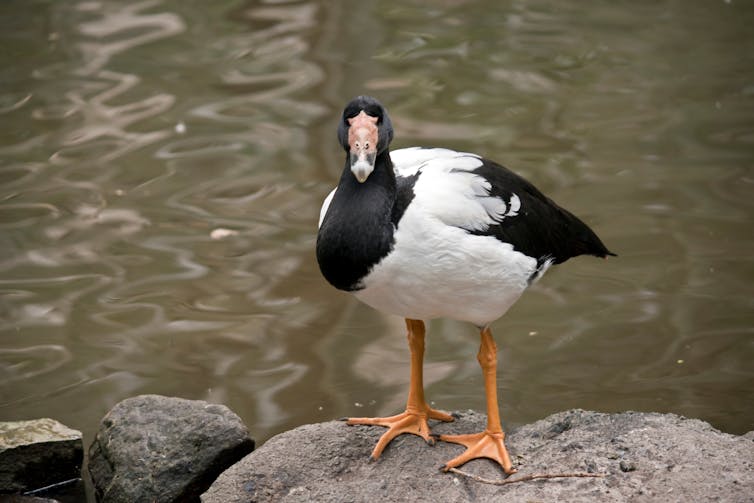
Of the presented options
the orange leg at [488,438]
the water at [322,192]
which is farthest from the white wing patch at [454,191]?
the water at [322,192]

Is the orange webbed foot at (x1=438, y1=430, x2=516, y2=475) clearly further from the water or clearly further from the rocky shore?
the water

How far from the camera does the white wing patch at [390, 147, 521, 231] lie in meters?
4.40

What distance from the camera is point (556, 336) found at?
6656 millimetres

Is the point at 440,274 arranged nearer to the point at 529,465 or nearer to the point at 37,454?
the point at 529,465

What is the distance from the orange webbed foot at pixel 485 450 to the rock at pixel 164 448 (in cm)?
115

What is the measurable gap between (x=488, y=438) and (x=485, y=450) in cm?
7

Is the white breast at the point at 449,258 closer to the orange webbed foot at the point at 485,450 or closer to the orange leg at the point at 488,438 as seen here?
the orange leg at the point at 488,438

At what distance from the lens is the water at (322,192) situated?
251 inches

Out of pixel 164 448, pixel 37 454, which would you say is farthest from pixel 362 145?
pixel 37 454

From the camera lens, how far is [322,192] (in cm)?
848

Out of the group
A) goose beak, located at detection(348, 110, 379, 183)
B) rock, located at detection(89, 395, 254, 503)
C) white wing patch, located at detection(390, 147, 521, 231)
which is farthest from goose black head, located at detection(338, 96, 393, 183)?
rock, located at detection(89, 395, 254, 503)

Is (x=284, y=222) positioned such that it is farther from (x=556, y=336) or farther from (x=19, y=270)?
(x=556, y=336)

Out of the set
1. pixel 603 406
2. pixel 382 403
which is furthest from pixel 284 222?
pixel 603 406

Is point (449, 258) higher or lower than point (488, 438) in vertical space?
higher
